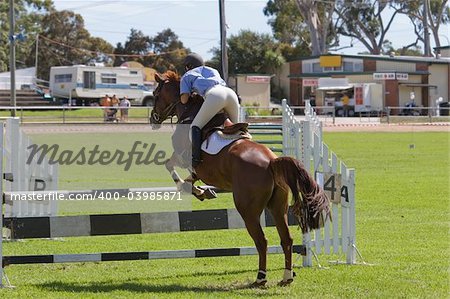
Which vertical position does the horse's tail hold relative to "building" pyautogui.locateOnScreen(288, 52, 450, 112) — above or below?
below

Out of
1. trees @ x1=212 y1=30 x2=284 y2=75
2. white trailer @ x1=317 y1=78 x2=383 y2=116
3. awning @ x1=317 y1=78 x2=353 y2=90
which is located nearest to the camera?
white trailer @ x1=317 y1=78 x2=383 y2=116

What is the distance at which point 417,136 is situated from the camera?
132 feet

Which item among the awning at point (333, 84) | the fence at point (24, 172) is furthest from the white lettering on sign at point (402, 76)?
the fence at point (24, 172)

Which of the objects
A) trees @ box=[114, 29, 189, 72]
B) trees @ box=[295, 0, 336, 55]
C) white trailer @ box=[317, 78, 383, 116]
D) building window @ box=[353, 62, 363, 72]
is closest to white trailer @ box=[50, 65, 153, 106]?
white trailer @ box=[317, 78, 383, 116]

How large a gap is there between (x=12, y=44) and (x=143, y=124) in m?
7.52

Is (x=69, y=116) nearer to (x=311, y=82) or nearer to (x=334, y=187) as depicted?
(x=311, y=82)

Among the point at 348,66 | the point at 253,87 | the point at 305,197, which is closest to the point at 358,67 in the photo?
the point at 348,66

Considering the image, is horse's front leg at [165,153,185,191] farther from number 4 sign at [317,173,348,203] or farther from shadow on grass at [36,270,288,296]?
number 4 sign at [317,173,348,203]

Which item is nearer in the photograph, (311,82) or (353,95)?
(353,95)

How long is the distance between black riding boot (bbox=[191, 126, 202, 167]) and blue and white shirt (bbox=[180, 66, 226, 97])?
0.50 meters

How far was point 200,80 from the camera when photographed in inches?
369

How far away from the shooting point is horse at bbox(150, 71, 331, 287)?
8.34m

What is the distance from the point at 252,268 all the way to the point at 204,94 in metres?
2.19

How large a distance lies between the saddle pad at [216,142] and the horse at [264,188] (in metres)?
0.05
